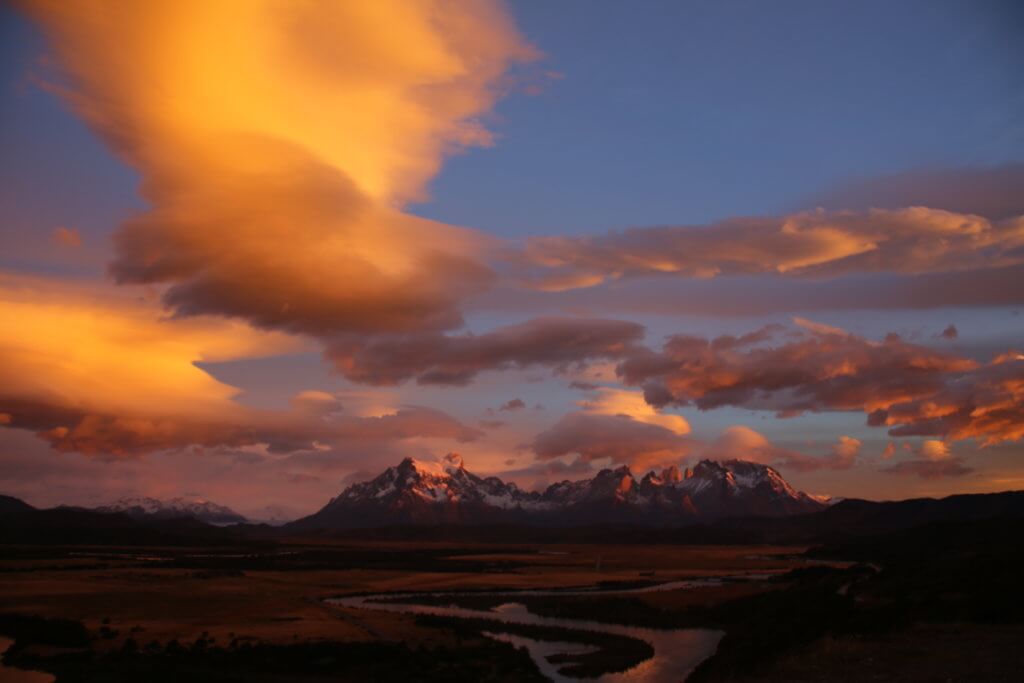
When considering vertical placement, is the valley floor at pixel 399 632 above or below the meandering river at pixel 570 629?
above

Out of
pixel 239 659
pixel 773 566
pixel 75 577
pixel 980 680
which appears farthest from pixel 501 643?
pixel 773 566

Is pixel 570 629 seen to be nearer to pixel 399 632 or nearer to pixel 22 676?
pixel 399 632

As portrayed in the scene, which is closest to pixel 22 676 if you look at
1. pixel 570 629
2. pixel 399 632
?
pixel 399 632

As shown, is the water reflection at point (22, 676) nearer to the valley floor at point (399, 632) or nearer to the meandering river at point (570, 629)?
the valley floor at point (399, 632)

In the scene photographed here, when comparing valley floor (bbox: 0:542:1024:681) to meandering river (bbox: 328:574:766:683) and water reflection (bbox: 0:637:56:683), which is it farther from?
meandering river (bbox: 328:574:766:683)

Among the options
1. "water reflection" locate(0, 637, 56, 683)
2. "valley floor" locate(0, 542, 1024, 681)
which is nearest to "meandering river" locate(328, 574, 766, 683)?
"valley floor" locate(0, 542, 1024, 681)

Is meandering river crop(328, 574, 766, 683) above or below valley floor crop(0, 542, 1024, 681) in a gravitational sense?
below

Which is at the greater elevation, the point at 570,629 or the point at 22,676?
the point at 22,676

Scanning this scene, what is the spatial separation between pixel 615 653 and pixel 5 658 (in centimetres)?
4548

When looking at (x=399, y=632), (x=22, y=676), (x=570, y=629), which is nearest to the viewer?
(x=22, y=676)

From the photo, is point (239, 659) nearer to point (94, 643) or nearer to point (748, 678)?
point (94, 643)

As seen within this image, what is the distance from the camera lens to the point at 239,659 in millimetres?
58938

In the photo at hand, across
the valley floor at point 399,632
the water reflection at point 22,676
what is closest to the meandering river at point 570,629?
the valley floor at point 399,632

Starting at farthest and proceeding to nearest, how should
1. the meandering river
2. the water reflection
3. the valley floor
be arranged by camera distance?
1. the meandering river
2. the water reflection
3. the valley floor
